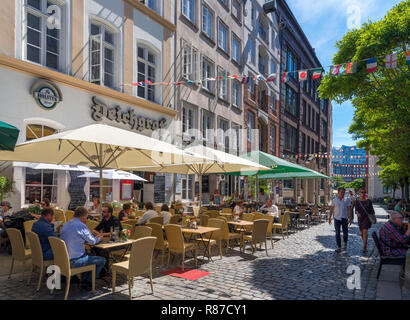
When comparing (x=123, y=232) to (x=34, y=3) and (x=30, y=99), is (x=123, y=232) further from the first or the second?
(x=34, y=3)

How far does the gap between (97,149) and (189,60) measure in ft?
39.8

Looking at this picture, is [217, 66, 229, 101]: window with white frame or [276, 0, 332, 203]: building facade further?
[276, 0, 332, 203]: building facade

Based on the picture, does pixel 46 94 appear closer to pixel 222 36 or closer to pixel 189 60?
pixel 189 60

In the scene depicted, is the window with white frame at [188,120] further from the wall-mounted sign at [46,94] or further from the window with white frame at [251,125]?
the window with white frame at [251,125]

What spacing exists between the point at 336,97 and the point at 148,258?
30.6 ft

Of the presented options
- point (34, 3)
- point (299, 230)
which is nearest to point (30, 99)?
point (34, 3)

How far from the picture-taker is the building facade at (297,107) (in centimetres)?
3275

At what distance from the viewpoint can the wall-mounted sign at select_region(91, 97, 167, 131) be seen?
1243 centimetres

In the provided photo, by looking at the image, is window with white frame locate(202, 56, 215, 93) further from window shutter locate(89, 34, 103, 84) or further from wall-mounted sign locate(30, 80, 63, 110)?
wall-mounted sign locate(30, 80, 63, 110)

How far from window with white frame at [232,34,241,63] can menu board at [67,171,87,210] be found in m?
15.3

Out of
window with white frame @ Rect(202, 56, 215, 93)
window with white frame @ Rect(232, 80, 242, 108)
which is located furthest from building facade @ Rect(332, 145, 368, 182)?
window with white frame @ Rect(202, 56, 215, 93)

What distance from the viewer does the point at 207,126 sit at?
2066cm

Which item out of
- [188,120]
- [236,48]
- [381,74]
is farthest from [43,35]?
[236,48]
